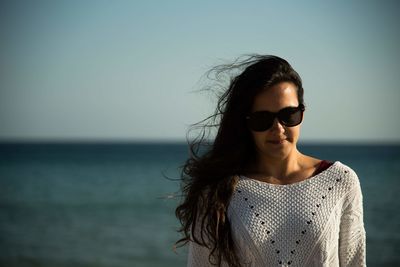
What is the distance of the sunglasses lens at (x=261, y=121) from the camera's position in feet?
9.77

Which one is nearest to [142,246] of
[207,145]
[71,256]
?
[71,256]

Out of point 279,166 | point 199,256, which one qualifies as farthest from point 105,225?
point 279,166

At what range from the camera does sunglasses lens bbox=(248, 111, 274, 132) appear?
9.77 ft

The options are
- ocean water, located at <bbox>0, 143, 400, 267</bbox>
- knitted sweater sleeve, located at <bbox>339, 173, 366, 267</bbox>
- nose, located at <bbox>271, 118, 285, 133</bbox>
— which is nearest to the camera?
nose, located at <bbox>271, 118, 285, 133</bbox>

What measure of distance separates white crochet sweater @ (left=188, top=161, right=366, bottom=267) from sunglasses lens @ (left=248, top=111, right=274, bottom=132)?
283mm

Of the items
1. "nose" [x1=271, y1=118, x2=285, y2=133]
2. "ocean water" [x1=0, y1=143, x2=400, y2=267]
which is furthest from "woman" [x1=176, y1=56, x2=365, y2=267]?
"ocean water" [x1=0, y1=143, x2=400, y2=267]

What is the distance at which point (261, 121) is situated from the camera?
9.82 feet

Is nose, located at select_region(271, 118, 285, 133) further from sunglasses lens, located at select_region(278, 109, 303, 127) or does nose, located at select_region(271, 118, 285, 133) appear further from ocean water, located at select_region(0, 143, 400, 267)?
ocean water, located at select_region(0, 143, 400, 267)

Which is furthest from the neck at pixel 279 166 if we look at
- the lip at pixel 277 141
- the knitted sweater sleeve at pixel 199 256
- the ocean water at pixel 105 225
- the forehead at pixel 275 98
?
the ocean water at pixel 105 225

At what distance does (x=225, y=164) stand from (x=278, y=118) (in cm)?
37

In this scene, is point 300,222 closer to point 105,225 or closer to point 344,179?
point 344,179

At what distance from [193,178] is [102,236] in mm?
13590

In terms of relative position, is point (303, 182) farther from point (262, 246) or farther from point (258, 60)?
point (258, 60)

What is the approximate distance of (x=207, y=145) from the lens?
349 centimetres
